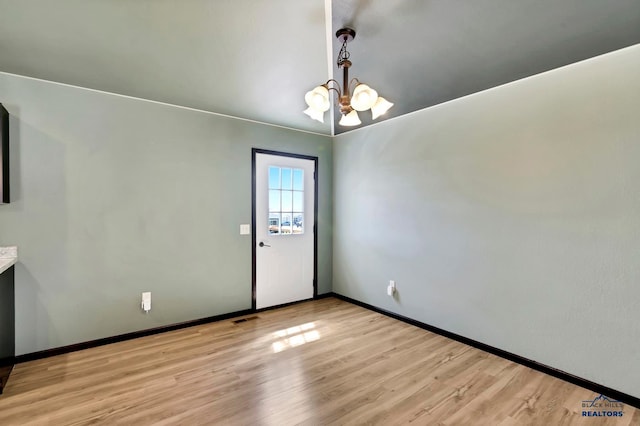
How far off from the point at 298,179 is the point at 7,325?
3.21 m

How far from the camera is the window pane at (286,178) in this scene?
4.14 metres

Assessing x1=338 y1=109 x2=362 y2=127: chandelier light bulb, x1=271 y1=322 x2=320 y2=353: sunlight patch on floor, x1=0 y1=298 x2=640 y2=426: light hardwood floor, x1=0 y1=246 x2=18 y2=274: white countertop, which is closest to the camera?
x1=0 y1=298 x2=640 y2=426: light hardwood floor

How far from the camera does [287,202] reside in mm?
4184

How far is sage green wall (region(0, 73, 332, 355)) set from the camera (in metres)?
2.64

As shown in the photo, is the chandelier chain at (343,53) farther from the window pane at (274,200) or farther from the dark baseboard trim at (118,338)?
the dark baseboard trim at (118,338)

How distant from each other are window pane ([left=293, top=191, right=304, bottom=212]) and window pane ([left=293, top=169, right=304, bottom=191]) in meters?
0.07

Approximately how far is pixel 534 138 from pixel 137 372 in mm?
3855

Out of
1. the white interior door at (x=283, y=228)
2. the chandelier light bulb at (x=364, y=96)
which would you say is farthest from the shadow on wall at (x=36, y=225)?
the chandelier light bulb at (x=364, y=96)

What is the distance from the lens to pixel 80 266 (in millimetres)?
2842

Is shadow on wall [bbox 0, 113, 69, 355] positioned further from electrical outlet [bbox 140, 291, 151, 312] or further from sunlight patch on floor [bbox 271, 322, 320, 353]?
sunlight patch on floor [bbox 271, 322, 320, 353]

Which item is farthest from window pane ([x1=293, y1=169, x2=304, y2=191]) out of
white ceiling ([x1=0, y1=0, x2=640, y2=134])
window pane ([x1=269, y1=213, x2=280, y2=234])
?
white ceiling ([x1=0, y1=0, x2=640, y2=134])

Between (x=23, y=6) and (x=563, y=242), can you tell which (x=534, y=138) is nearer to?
(x=563, y=242)

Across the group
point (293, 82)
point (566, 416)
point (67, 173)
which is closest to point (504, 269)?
point (566, 416)

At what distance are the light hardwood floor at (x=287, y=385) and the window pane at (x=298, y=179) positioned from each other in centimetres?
198
